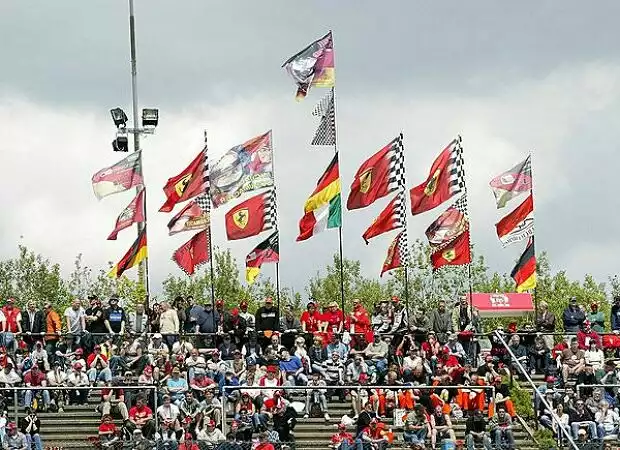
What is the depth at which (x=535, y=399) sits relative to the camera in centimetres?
3462

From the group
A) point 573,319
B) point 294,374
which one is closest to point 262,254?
point 294,374

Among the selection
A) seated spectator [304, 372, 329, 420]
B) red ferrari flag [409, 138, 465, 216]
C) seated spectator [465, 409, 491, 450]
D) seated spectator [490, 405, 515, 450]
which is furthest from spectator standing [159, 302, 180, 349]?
seated spectator [490, 405, 515, 450]

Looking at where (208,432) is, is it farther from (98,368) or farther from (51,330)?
(51,330)

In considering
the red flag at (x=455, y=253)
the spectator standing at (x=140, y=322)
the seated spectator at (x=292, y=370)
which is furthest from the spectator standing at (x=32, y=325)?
the red flag at (x=455, y=253)

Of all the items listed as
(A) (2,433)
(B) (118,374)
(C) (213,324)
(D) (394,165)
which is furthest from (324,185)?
(A) (2,433)

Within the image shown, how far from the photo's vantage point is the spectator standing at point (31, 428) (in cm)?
3109

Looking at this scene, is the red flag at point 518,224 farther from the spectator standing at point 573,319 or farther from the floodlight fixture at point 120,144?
the floodlight fixture at point 120,144

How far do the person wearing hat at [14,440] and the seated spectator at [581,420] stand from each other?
1141 cm

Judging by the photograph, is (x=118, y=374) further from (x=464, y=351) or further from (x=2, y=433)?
(x=464, y=351)

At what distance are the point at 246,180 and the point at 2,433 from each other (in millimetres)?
10576

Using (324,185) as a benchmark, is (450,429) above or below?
below

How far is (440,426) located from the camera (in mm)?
32156

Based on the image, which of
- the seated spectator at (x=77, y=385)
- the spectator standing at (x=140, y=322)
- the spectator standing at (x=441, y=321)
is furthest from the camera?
the spectator standing at (x=441, y=321)

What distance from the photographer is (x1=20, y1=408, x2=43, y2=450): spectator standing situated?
31.1 meters
